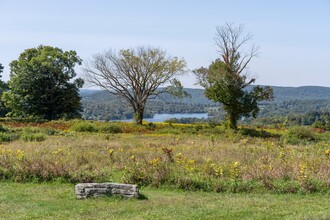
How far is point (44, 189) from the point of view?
9711 millimetres

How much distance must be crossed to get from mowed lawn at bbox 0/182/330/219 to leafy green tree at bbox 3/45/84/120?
3269 centimetres

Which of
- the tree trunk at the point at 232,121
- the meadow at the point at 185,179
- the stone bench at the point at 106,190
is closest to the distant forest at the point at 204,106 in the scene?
the tree trunk at the point at 232,121

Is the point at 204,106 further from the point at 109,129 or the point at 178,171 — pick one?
the point at 178,171

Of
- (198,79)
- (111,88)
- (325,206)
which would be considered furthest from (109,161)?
(111,88)

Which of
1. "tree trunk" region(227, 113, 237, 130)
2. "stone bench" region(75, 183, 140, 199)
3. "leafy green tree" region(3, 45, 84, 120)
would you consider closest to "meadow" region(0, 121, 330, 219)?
"stone bench" region(75, 183, 140, 199)

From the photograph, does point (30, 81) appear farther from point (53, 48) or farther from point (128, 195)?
point (128, 195)

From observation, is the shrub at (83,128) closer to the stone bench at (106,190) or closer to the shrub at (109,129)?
the shrub at (109,129)

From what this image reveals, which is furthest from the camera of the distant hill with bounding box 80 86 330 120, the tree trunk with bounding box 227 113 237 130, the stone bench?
the distant hill with bounding box 80 86 330 120

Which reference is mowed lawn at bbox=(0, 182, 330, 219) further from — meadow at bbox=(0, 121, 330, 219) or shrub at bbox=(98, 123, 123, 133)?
shrub at bbox=(98, 123, 123, 133)

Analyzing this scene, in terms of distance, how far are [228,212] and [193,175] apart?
2.91m

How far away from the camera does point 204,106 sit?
94.0 meters

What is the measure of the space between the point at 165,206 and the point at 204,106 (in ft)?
284

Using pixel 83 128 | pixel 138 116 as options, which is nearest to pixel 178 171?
pixel 83 128

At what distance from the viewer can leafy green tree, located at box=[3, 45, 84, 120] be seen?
134 feet
